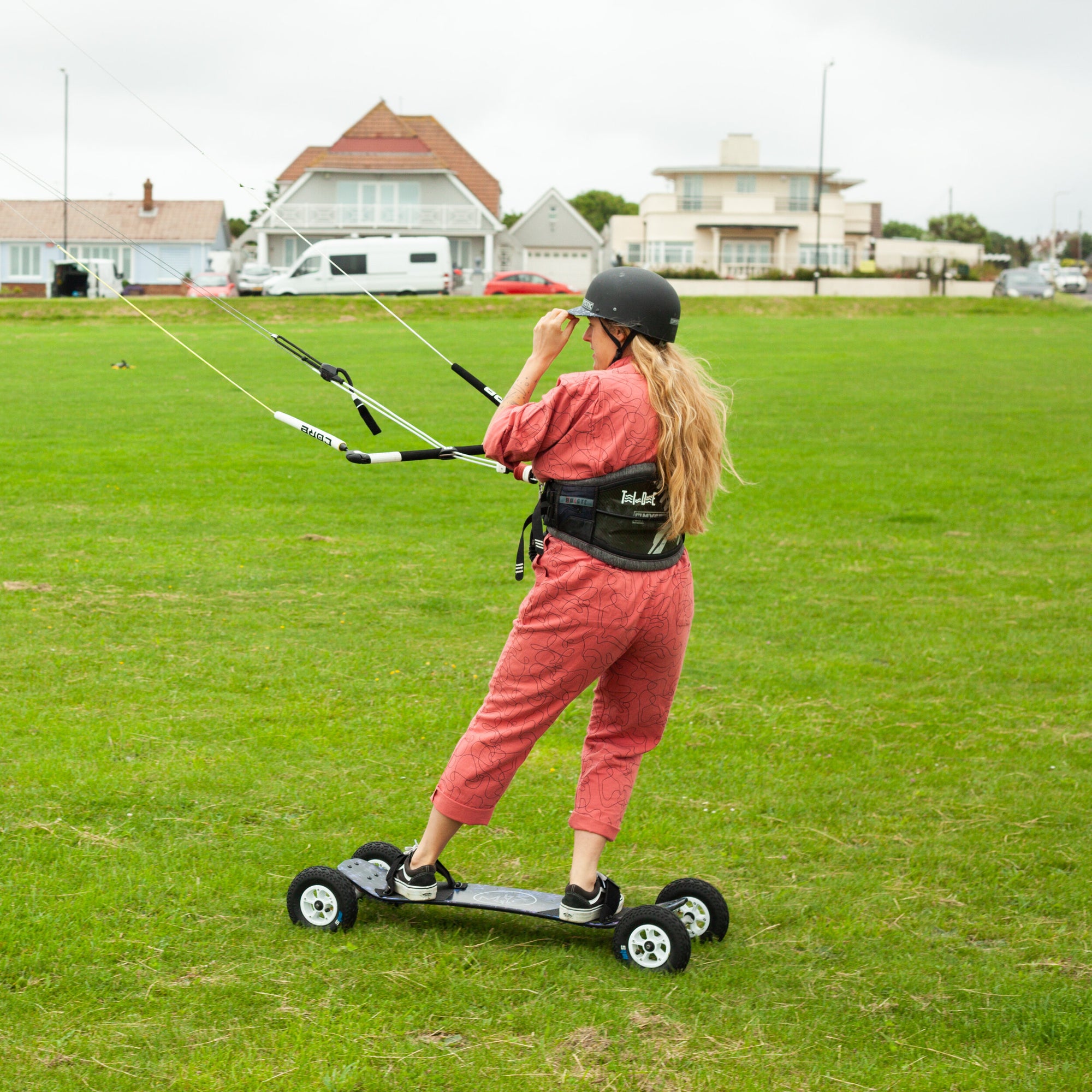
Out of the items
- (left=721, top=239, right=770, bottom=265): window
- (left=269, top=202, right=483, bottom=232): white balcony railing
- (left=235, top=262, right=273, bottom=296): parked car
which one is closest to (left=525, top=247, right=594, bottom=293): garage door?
(left=269, top=202, right=483, bottom=232): white balcony railing

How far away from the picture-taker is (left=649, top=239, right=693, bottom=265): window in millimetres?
77688

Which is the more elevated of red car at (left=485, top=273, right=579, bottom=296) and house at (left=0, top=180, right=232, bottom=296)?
house at (left=0, top=180, right=232, bottom=296)

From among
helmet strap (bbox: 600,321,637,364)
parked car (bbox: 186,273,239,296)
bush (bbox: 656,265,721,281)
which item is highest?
bush (bbox: 656,265,721,281)

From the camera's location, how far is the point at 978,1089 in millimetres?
3367

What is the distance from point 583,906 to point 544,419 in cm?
156

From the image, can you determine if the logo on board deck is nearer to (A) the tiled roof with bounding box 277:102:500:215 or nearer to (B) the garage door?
(A) the tiled roof with bounding box 277:102:500:215

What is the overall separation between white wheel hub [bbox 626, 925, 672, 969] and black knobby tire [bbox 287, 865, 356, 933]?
895 mm

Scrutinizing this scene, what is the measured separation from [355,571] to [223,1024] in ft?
20.4

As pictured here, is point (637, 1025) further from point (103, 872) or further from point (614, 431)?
point (103, 872)

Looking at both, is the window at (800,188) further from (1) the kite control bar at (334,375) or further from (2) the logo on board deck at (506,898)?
(2) the logo on board deck at (506,898)

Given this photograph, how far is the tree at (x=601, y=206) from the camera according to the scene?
10750 centimetres

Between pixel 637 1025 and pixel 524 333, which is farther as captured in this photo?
pixel 524 333

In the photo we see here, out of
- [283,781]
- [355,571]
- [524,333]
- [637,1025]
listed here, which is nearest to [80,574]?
[355,571]

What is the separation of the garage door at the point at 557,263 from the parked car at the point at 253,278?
20.2 metres
